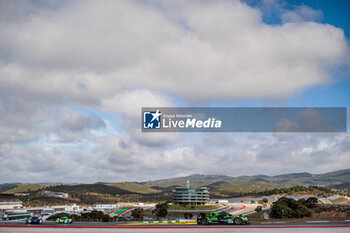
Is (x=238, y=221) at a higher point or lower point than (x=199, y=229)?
lower

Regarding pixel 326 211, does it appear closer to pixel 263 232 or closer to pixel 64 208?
pixel 263 232

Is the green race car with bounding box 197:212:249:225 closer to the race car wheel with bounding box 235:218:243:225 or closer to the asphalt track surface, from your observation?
the race car wheel with bounding box 235:218:243:225

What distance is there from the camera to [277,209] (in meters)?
119

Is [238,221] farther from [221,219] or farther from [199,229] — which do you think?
[199,229]

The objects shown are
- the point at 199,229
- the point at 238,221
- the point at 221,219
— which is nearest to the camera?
the point at 199,229

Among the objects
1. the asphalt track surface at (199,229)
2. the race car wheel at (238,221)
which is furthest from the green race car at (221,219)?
the asphalt track surface at (199,229)

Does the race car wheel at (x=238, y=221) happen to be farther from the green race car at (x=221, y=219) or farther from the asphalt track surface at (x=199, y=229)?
A: the asphalt track surface at (x=199, y=229)

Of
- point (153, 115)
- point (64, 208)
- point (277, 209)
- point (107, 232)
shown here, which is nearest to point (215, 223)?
point (107, 232)

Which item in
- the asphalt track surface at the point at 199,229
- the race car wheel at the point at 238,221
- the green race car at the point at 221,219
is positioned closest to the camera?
the asphalt track surface at the point at 199,229

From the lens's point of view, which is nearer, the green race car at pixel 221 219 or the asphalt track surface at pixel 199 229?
the asphalt track surface at pixel 199 229

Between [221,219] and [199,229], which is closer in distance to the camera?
[199,229]

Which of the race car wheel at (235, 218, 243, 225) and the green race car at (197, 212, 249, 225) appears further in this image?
the race car wheel at (235, 218, 243, 225)

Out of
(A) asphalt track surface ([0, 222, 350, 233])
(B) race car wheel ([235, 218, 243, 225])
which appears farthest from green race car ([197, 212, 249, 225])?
(A) asphalt track surface ([0, 222, 350, 233])

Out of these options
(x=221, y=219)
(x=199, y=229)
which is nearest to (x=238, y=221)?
(x=221, y=219)
